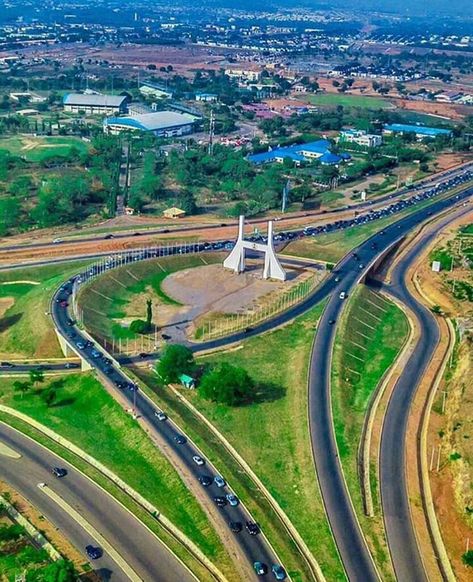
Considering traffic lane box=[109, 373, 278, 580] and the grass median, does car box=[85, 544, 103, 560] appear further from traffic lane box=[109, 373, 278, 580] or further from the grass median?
the grass median

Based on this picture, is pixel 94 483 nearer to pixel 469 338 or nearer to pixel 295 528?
pixel 295 528

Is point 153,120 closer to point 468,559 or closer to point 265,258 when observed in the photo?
point 265,258

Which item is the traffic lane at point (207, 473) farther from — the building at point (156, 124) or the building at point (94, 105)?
the building at point (94, 105)

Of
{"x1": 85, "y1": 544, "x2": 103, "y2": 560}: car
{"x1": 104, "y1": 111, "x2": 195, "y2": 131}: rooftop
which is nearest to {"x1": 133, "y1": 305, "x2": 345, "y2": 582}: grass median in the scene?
{"x1": 85, "y1": 544, "x2": 103, "y2": 560}: car

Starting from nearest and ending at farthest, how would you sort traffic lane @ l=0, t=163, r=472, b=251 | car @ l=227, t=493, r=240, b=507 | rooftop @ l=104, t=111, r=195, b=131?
1. car @ l=227, t=493, r=240, b=507
2. traffic lane @ l=0, t=163, r=472, b=251
3. rooftop @ l=104, t=111, r=195, b=131

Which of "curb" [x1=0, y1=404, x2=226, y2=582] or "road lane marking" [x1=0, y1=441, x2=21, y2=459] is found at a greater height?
"curb" [x1=0, y1=404, x2=226, y2=582]

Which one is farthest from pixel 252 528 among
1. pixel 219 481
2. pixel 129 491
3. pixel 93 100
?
pixel 93 100

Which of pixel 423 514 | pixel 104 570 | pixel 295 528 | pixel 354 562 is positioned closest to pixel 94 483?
pixel 104 570
